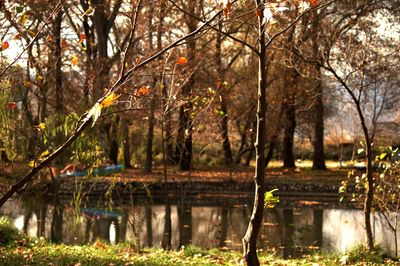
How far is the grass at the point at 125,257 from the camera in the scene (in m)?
7.07

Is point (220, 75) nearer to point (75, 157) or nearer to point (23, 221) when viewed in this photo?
point (23, 221)

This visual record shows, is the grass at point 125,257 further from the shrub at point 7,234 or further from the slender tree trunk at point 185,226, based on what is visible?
the slender tree trunk at point 185,226

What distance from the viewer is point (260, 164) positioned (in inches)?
198

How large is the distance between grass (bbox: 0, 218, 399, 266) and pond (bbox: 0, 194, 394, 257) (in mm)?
1276

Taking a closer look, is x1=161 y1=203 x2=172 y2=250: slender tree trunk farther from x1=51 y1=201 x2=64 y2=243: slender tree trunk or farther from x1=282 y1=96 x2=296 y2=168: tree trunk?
x1=282 y1=96 x2=296 y2=168: tree trunk

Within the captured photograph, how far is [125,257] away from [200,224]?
7.43 meters

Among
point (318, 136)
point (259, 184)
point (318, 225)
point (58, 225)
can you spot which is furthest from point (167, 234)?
point (318, 136)

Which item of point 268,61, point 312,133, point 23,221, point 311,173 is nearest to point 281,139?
point 312,133

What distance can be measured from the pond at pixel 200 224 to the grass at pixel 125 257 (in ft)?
4.19

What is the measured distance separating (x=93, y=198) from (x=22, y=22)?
16.2 m

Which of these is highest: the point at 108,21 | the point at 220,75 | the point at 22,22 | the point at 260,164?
the point at 108,21

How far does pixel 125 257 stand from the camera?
25.8 feet

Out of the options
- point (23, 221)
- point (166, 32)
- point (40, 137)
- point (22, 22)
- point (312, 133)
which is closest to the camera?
point (22, 22)

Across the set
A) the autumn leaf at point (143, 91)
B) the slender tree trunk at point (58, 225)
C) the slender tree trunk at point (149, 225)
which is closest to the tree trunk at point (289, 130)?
the slender tree trunk at point (149, 225)
